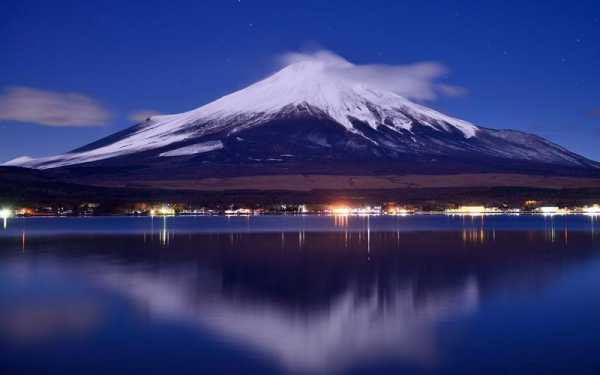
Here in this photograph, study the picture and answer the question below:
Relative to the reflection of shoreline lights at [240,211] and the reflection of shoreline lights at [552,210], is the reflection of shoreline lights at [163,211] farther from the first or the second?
the reflection of shoreline lights at [552,210]

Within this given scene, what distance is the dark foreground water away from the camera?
1362cm

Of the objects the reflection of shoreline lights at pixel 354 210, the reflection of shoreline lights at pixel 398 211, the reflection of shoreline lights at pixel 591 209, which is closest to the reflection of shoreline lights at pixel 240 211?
the reflection of shoreline lights at pixel 354 210

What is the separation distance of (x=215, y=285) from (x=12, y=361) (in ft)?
35.3

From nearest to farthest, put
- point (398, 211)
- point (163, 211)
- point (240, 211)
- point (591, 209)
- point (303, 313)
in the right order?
point (303, 313) → point (163, 211) → point (591, 209) → point (240, 211) → point (398, 211)

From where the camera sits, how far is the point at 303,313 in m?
18.4

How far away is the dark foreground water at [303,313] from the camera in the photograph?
536 inches

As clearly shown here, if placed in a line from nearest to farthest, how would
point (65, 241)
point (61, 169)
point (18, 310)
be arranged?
point (18, 310) → point (65, 241) → point (61, 169)

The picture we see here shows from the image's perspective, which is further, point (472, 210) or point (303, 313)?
point (472, 210)

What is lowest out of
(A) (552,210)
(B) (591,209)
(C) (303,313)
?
(C) (303,313)

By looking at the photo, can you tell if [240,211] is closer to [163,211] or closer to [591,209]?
[163,211]

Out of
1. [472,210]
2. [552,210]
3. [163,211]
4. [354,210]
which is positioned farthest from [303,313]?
[472,210]

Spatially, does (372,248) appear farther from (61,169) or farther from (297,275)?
(61,169)

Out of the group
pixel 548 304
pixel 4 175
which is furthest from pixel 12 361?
pixel 4 175

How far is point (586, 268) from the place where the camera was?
28938mm
